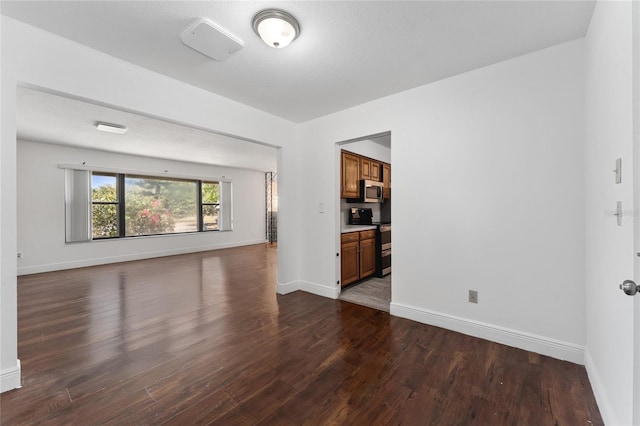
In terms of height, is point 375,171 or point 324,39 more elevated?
point 324,39

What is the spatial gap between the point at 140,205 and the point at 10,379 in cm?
569

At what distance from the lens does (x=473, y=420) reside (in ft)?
4.98

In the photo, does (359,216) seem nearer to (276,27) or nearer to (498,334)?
(498,334)

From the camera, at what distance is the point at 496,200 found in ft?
7.82

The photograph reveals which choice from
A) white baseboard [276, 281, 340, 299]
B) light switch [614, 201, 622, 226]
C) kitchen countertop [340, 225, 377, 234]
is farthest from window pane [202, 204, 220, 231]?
light switch [614, 201, 622, 226]

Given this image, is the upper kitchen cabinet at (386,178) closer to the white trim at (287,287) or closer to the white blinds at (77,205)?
the white trim at (287,287)

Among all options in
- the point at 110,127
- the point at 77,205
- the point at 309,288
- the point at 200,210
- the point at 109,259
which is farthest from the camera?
the point at 200,210

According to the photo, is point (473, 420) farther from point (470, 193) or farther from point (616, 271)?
point (470, 193)

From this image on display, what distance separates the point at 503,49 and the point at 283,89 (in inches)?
81.3

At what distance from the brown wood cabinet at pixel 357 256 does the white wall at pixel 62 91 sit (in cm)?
218

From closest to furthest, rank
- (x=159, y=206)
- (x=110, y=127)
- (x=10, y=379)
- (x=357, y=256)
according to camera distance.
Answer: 1. (x=10, y=379)
2. (x=110, y=127)
3. (x=357, y=256)
4. (x=159, y=206)

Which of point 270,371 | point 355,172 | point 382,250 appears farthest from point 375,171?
point 270,371

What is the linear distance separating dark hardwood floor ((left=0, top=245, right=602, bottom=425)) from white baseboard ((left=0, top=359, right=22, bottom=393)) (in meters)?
0.05

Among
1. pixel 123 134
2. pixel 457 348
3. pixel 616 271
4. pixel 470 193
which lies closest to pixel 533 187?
pixel 470 193
